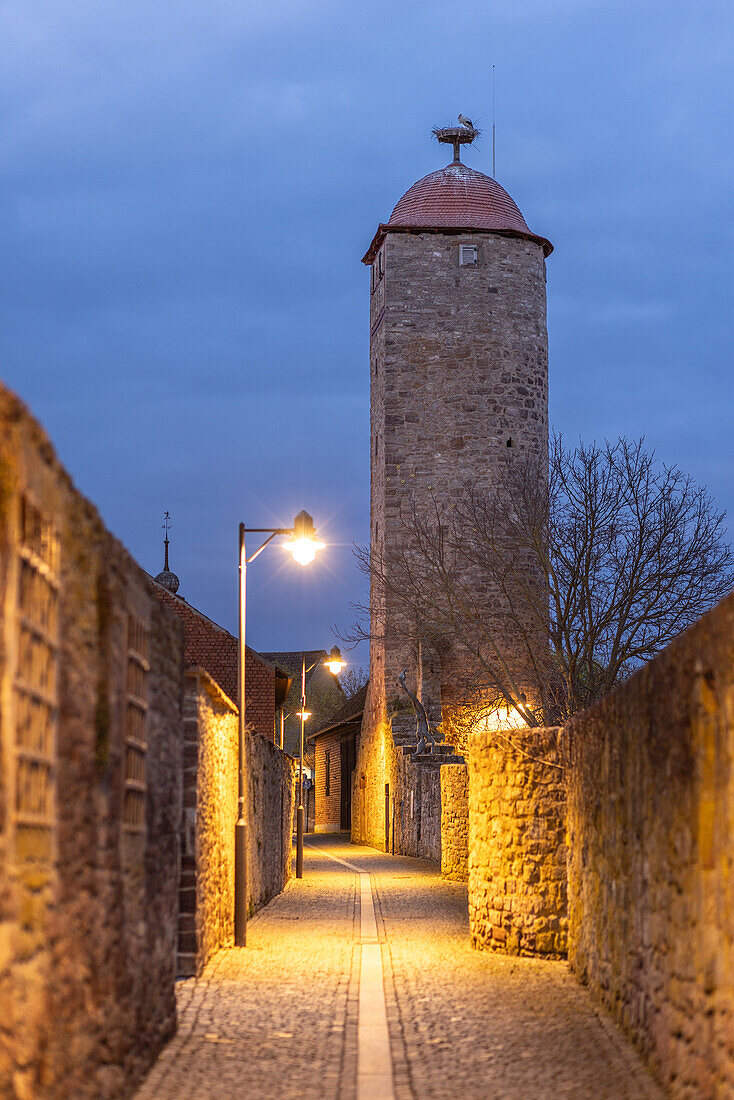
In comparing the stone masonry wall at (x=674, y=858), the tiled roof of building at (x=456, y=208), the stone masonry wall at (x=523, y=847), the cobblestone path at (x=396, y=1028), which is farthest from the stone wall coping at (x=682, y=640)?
the tiled roof of building at (x=456, y=208)

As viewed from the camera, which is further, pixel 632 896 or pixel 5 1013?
pixel 632 896

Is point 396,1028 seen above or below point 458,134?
below

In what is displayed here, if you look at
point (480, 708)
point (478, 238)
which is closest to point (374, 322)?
point (478, 238)

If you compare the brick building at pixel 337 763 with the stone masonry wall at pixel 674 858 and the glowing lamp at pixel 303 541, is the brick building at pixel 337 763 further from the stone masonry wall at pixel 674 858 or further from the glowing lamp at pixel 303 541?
the stone masonry wall at pixel 674 858

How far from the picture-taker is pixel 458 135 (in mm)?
44812

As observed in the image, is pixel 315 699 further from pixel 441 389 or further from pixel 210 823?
pixel 210 823

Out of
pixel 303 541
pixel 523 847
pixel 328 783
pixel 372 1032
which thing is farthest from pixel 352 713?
A: pixel 372 1032

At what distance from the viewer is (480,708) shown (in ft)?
118

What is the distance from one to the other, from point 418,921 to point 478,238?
28.7 metres

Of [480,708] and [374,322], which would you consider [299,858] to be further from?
[374,322]

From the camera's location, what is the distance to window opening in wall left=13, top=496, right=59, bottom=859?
4500 mm

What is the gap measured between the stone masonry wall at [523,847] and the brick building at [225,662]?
17361 mm

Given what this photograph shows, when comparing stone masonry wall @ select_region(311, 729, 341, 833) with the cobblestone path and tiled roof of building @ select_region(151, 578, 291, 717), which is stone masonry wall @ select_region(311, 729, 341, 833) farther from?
the cobblestone path

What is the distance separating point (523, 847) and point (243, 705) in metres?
3.32
